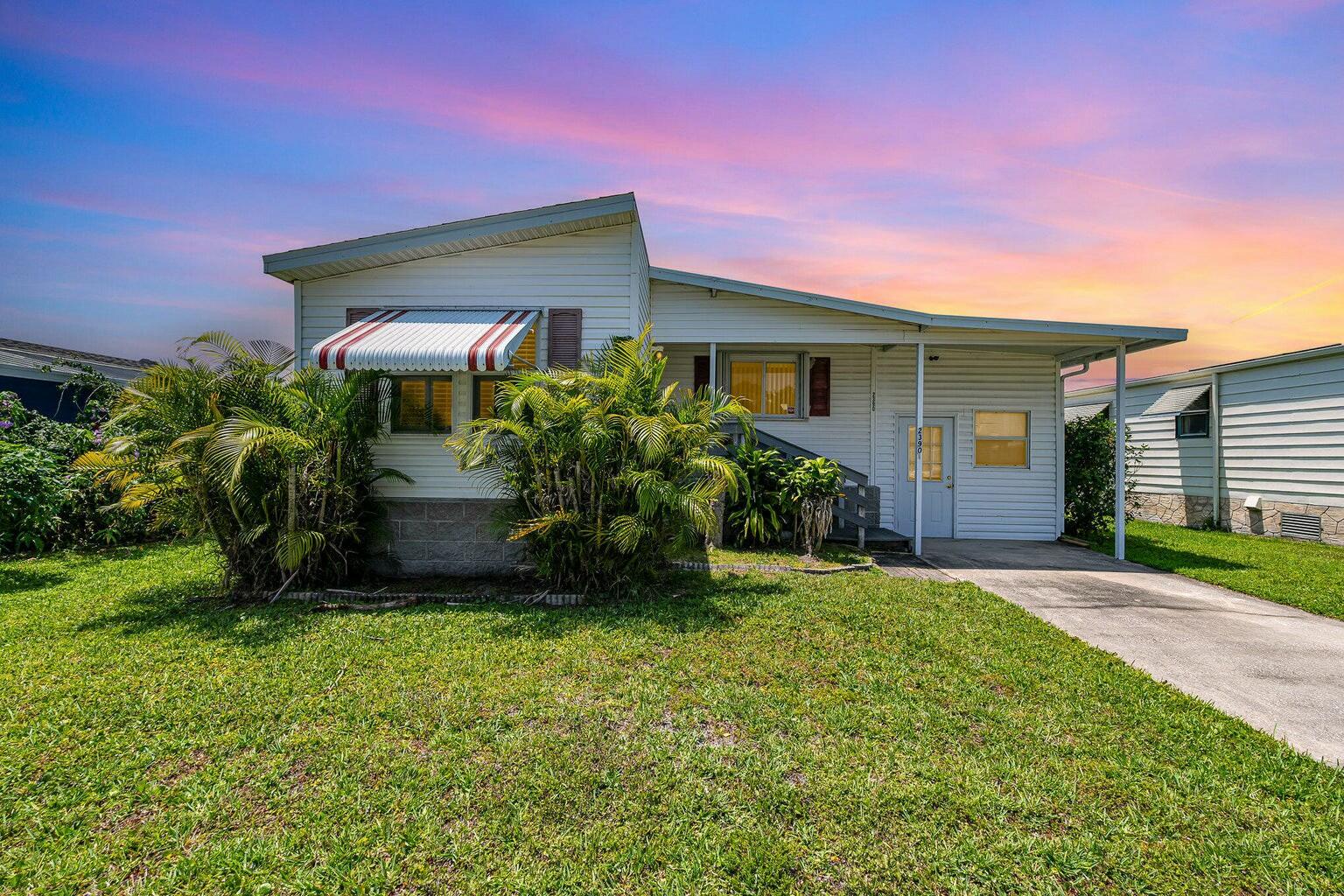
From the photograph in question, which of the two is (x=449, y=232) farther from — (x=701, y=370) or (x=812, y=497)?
(x=812, y=497)

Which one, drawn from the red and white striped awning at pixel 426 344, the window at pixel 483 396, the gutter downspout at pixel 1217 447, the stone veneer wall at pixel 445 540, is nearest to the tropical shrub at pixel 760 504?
the stone veneer wall at pixel 445 540

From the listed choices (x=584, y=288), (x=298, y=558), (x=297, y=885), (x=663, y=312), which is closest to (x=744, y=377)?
(x=663, y=312)

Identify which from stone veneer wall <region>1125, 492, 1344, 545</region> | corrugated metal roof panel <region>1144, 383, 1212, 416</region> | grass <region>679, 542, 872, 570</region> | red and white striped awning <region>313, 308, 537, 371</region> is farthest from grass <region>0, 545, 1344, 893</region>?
corrugated metal roof panel <region>1144, 383, 1212, 416</region>

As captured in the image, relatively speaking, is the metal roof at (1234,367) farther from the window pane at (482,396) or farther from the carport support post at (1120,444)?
the window pane at (482,396)

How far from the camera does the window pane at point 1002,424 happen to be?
10.1m

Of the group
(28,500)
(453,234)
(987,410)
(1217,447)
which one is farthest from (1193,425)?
(28,500)

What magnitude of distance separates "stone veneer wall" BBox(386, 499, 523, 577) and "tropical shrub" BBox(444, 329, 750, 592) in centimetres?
107

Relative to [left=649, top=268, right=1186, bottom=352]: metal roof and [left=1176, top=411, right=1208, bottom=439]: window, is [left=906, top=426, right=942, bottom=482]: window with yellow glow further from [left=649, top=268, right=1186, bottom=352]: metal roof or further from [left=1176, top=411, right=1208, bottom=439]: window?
[left=1176, top=411, right=1208, bottom=439]: window

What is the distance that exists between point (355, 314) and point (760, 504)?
6100mm

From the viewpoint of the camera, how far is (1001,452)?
1013 centimetres

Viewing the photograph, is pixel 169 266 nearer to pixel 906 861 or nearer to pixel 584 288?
pixel 584 288

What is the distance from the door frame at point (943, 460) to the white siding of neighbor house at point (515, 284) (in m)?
5.65

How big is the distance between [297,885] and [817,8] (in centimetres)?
846

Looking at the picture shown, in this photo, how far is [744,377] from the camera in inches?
396
